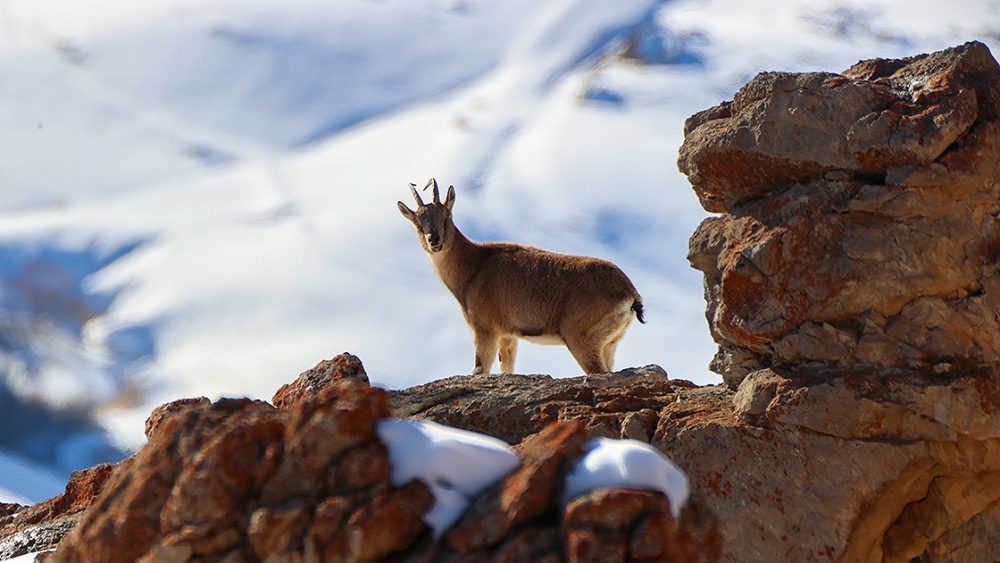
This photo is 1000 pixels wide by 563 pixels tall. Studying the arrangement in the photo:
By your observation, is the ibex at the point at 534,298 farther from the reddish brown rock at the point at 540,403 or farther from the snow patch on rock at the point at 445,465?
the snow patch on rock at the point at 445,465

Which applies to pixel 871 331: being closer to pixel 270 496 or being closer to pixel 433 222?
pixel 270 496

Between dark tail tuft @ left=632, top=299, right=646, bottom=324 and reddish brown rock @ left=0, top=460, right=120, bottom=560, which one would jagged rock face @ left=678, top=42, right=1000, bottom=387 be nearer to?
dark tail tuft @ left=632, top=299, right=646, bottom=324

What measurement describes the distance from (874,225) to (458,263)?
6264 millimetres

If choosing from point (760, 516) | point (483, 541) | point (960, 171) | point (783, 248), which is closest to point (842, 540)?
point (760, 516)

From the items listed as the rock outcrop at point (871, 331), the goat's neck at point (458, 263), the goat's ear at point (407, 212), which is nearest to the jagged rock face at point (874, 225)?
the rock outcrop at point (871, 331)

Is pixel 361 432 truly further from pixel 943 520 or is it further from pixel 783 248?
pixel 943 520

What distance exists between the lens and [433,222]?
42.3 ft

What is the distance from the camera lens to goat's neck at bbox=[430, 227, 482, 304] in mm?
12539

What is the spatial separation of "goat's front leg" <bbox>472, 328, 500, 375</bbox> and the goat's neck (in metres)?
0.73

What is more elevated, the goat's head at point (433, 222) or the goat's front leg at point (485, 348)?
the goat's head at point (433, 222)

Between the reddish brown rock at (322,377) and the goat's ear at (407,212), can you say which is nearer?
the reddish brown rock at (322,377)

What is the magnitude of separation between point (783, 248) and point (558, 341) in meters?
4.36

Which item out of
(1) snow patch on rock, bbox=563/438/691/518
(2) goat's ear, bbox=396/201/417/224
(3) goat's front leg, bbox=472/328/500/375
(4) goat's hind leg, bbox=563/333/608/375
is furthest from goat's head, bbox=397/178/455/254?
(1) snow patch on rock, bbox=563/438/691/518

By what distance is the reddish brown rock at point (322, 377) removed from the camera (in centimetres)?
834
